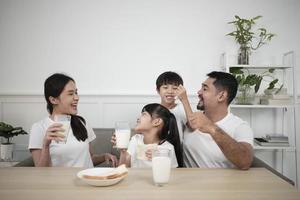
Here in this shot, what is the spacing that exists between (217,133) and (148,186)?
527 millimetres

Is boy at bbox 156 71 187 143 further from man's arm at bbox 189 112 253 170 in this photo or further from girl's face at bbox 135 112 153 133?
man's arm at bbox 189 112 253 170

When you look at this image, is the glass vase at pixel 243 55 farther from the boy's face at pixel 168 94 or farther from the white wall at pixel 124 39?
the boy's face at pixel 168 94

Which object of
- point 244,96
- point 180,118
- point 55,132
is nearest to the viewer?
point 55,132

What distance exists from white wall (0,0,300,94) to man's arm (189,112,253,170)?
6.16ft

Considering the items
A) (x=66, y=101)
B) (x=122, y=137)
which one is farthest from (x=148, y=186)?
(x=66, y=101)

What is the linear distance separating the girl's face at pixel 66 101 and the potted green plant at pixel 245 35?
197cm

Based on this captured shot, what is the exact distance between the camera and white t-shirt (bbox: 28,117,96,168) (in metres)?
1.91

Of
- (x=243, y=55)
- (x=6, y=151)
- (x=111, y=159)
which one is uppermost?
(x=243, y=55)

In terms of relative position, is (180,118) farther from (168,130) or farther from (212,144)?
(212,144)

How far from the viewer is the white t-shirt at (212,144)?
1.82m

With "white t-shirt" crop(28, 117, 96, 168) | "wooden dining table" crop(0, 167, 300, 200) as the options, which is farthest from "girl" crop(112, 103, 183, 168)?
"wooden dining table" crop(0, 167, 300, 200)

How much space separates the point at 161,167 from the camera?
126 cm

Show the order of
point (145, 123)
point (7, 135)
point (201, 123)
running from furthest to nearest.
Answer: point (7, 135)
point (145, 123)
point (201, 123)

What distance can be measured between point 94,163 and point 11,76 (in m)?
1.87
